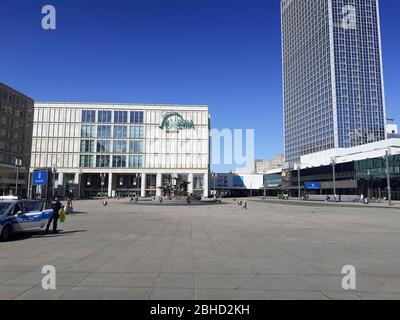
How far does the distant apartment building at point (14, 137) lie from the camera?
288ft

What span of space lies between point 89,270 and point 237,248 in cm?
574

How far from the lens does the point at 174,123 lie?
372 feet

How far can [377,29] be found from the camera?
161m

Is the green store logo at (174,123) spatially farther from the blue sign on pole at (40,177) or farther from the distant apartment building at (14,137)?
the blue sign on pole at (40,177)

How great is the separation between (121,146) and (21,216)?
98.4 meters

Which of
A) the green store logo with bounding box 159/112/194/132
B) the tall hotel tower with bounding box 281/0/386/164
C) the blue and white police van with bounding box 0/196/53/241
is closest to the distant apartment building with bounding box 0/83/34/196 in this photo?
the green store logo with bounding box 159/112/194/132

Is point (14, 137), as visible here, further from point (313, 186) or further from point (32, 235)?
point (32, 235)

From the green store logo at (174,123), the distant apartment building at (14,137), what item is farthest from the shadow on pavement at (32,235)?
the green store logo at (174,123)

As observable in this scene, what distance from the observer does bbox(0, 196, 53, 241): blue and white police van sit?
46.9ft

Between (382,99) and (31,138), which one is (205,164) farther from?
(382,99)

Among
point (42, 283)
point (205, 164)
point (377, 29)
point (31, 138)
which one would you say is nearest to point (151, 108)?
point (205, 164)

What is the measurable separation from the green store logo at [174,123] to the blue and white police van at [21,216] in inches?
3808

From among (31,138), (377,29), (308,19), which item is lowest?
(31,138)

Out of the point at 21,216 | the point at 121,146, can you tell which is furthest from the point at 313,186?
the point at 21,216
